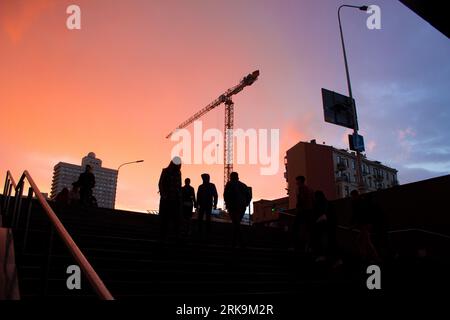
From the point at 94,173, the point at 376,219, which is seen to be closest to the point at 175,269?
the point at 376,219

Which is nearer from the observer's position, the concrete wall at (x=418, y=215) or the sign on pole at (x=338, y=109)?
the concrete wall at (x=418, y=215)

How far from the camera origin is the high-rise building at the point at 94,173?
304 feet

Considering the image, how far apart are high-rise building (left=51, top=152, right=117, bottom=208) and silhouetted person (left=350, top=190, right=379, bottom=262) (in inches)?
3302

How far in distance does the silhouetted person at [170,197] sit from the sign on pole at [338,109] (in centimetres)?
687

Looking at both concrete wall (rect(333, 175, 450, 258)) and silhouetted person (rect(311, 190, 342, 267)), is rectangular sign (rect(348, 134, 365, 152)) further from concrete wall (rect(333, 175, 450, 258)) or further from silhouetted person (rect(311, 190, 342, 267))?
silhouetted person (rect(311, 190, 342, 267))

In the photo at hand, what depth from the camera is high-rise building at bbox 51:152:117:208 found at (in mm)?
92800

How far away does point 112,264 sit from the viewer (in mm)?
5238

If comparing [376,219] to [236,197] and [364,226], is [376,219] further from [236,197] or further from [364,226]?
[236,197]

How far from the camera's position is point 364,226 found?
8242mm

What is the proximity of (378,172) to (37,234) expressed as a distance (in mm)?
86314

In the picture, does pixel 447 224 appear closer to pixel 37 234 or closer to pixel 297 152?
pixel 37 234

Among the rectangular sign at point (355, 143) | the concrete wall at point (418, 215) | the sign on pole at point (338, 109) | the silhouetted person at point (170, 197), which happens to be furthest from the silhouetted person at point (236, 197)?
the sign on pole at point (338, 109)

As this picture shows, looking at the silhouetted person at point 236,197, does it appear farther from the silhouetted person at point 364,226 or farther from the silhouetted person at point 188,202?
the silhouetted person at point 364,226
